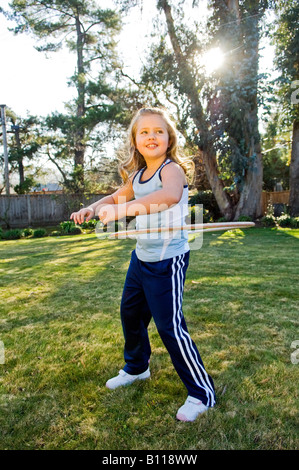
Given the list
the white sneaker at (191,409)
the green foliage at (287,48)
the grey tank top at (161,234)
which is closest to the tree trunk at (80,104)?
the green foliage at (287,48)

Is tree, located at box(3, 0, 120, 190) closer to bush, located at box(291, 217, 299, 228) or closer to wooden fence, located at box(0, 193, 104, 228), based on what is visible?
wooden fence, located at box(0, 193, 104, 228)

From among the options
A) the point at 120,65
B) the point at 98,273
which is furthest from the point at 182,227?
the point at 120,65

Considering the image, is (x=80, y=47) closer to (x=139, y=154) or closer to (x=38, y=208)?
(x=38, y=208)

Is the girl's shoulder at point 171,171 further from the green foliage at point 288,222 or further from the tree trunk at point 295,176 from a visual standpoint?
the tree trunk at point 295,176

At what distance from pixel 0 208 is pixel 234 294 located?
15.3 m

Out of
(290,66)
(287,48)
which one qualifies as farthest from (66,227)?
(287,48)

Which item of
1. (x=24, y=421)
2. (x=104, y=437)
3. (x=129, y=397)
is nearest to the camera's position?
(x=104, y=437)

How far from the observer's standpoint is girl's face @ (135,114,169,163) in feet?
6.15

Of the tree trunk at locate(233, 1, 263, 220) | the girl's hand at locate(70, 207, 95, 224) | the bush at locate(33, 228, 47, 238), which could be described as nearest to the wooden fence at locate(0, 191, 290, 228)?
the tree trunk at locate(233, 1, 263, 220)

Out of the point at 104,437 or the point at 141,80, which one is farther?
the point at 141,80

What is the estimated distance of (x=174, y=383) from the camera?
1999 mm

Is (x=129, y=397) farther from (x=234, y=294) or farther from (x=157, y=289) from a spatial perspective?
(x=234, y=294)

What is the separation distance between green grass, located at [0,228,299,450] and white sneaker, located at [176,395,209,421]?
4cm

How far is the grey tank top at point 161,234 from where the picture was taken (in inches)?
70.3
